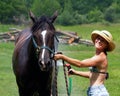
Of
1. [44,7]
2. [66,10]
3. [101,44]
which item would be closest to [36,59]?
[101,44]

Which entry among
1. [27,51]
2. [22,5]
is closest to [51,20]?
[27,51]

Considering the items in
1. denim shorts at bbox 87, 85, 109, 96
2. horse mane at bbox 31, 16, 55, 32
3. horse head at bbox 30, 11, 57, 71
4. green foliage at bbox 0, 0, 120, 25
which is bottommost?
green foliage at bbox 0, 0, 120, 25

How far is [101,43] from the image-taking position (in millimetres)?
6438

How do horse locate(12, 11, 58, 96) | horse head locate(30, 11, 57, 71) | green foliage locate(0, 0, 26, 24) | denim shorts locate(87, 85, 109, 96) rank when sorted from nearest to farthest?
denim shorts locate(87, 85, 109, 96) → horse head locate(30, 11, 57, 71) → horse locate(12, 11, 58, 96) → green foliage locate(0, 0, 26, 24)

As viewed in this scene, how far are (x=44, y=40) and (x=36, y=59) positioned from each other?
756 millimetres

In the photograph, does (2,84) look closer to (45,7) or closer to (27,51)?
(27,51)

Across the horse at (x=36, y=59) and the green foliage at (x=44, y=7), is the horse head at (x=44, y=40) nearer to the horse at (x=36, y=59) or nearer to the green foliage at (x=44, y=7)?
the horse at (x=36, y=59)

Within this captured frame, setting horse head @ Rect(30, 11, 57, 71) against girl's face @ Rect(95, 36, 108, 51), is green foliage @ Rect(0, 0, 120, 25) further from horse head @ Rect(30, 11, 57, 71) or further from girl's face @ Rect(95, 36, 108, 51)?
girl's face @ Rect(95, 36, 108, 51)

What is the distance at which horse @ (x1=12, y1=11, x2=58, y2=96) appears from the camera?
24.9 ft

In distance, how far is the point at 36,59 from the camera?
26.9 ft

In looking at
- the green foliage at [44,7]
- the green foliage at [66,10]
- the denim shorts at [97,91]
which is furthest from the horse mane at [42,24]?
the green foliage at [44,7]

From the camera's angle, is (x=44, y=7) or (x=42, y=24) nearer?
(x=42, y=24)

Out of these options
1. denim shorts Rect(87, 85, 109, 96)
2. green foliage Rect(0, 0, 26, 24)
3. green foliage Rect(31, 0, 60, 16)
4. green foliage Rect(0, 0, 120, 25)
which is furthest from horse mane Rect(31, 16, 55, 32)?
green foliage Rect(31, 0, 60, 16)

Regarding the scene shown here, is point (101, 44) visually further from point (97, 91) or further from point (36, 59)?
point (36, 59)
